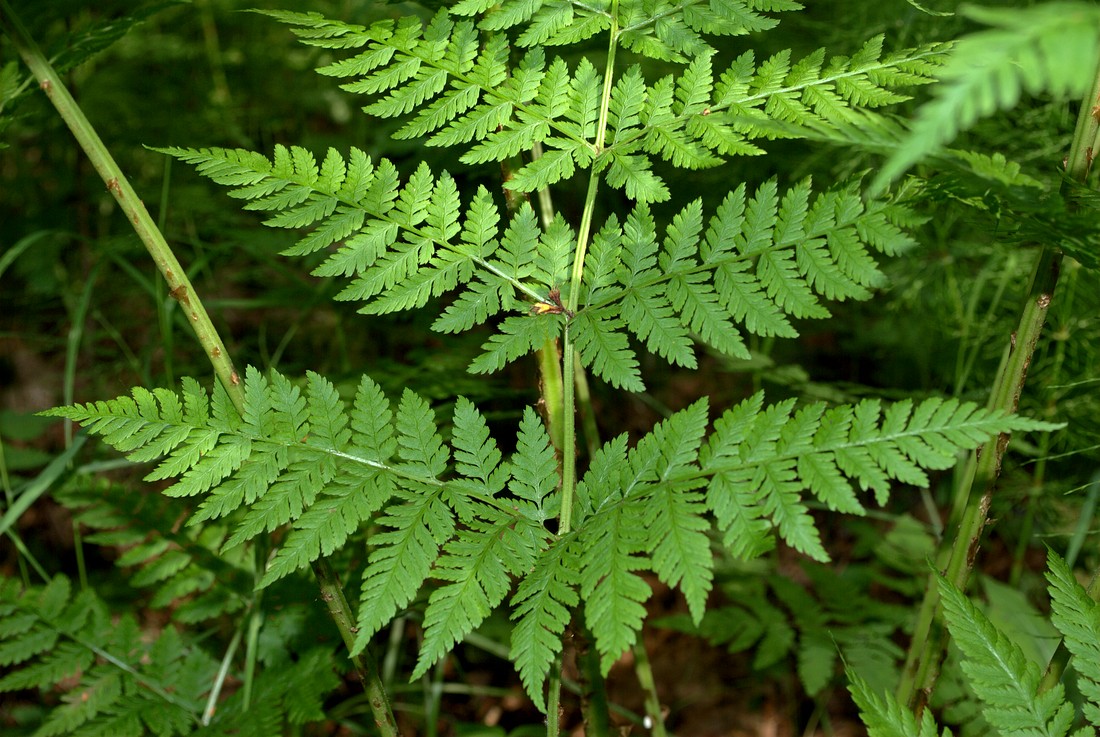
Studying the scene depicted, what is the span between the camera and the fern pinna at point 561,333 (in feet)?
3.81

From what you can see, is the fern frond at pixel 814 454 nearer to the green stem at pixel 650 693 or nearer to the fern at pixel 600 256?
the fern at pixel 600 256

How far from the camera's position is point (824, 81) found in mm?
1381

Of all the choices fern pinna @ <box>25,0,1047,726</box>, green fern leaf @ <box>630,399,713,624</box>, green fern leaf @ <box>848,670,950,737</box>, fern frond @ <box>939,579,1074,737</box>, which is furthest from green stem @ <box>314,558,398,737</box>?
fern frond @ <box>939,579,1074,737</box>

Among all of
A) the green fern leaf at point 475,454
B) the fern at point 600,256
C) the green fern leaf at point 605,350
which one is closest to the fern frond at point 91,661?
the green fern leaf at point 475,454

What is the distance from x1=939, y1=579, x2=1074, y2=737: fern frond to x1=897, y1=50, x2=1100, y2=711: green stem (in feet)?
0.48

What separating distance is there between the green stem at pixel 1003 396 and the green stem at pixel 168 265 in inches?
38.2

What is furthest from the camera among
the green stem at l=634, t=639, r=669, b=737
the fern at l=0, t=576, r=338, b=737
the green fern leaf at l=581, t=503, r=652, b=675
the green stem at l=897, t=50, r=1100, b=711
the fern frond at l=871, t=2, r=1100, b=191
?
the green stem at l=634, t=639, r=669, b=737

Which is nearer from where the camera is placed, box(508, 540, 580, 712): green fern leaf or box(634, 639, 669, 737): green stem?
box(508, 540, 580, 712): green fern leaf

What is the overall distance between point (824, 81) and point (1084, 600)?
0.90 meters

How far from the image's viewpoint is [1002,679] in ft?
4.13

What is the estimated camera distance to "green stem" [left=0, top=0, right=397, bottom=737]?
1.34 m

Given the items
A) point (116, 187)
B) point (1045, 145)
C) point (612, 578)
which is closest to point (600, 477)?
point (612, 578)

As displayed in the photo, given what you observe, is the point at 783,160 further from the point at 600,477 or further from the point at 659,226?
the point at 600,477

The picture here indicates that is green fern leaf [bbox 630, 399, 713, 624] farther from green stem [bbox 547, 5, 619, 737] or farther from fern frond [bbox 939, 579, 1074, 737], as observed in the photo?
fern frond [bbox 939, 579, 1074, 737]
